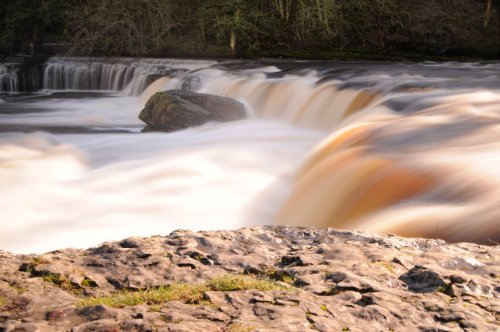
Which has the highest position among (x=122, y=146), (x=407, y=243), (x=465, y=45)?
(x=465, y=45)

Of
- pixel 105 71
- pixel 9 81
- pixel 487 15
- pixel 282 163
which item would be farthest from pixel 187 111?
pixel 487 15

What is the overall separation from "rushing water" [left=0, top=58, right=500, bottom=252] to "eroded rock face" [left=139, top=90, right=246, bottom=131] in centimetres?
30

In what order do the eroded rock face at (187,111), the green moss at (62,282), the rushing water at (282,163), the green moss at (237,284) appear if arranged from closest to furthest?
the green moss at (237,284), the green moss at (62,282), the rushing water at (282,163), the eroded rock face at (187,111)

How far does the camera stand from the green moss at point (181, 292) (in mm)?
2402

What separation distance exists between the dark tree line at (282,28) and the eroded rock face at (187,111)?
9.35 m

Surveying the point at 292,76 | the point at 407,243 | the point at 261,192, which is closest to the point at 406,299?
the point at 407,243

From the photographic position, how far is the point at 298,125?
11.8 meters

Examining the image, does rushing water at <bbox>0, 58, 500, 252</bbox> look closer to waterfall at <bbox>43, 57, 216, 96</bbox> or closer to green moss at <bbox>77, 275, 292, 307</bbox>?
green moss at <bbox>77, 275, 292, 307</bbox>

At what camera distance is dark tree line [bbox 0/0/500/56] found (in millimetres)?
21781

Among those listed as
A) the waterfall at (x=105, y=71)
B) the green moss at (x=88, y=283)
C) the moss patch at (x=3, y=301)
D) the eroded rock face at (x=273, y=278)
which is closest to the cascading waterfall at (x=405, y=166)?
the eroded rock face at (x=273, y=278)

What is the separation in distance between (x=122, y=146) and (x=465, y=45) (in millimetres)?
15398

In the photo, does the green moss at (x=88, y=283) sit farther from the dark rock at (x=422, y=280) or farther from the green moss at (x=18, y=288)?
the dark rock at (x=422, y=280)

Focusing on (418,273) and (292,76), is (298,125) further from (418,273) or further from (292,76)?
(418,273)

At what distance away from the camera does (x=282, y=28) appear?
899 inches
